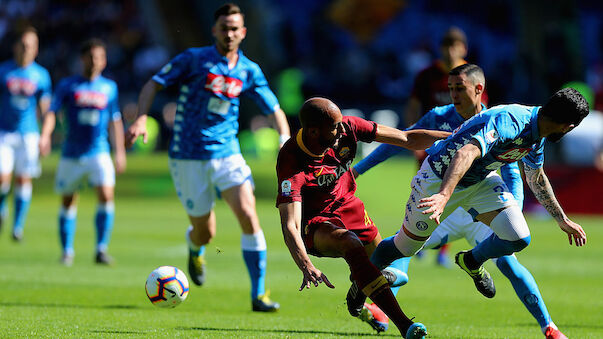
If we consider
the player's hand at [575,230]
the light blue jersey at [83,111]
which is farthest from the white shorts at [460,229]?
the light blue jersey at [83,111]

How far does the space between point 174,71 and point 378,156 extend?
229cm

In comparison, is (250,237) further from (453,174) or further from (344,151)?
(453,174)

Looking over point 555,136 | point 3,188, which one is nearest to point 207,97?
point 555,136

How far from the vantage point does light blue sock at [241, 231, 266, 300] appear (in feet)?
27.8

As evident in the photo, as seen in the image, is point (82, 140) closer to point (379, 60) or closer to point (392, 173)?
point (392, 173)

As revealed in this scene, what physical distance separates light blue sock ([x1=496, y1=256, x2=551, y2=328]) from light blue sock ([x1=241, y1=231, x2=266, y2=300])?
2356 millimetres

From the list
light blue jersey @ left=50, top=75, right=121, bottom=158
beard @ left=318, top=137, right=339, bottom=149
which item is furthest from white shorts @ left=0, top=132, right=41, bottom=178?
beard @ left=318, top=137, right=339, bottom=149

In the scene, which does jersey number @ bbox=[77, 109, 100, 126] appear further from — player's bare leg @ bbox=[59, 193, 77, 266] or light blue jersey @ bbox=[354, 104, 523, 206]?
light blue jersey @ bbox=[354, 104, 523, 206]

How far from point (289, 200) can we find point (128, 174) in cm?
1787

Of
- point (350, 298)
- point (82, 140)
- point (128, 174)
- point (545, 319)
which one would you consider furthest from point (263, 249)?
point (128, 174)

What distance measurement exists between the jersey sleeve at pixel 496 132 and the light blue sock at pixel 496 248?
2.88 ft

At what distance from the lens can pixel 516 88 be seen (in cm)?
2541

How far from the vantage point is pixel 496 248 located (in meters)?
6.79

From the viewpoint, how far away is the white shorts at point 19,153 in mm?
14195
